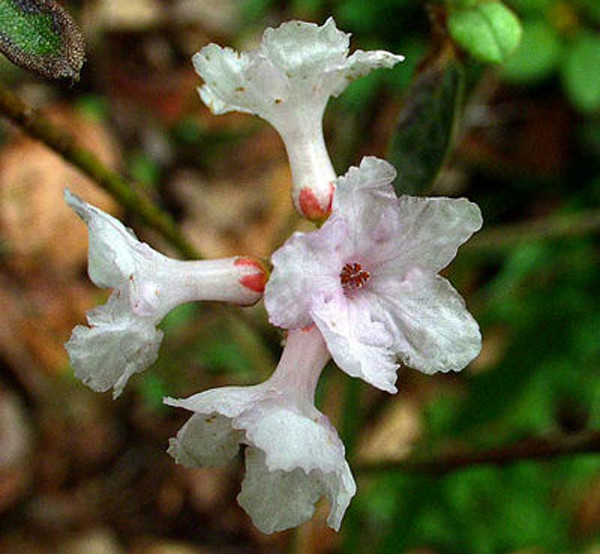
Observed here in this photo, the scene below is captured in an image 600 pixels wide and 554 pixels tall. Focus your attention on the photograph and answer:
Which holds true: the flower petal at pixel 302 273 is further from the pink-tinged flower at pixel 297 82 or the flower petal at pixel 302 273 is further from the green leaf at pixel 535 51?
the green leaf at pixel 535 51

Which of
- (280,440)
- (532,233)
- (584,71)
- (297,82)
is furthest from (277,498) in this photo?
(584,71)

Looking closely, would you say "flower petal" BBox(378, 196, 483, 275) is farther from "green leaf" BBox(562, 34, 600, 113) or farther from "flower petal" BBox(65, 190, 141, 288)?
"green leaf" BBox(562, 34, 600, 113)

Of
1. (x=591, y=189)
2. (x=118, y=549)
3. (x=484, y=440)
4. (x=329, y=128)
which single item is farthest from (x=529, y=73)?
(x=118, y=549)

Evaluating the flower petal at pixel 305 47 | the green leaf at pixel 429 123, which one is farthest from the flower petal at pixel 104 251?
the green leaf at pixel 429 123

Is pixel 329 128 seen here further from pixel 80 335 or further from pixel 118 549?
pixel 80 335

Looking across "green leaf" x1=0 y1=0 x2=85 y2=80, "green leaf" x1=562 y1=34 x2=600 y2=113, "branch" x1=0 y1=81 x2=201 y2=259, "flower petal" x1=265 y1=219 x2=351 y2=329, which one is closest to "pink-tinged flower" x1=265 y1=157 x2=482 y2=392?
"flower petal" x1=265 y1=219 x2=351 y2=329
